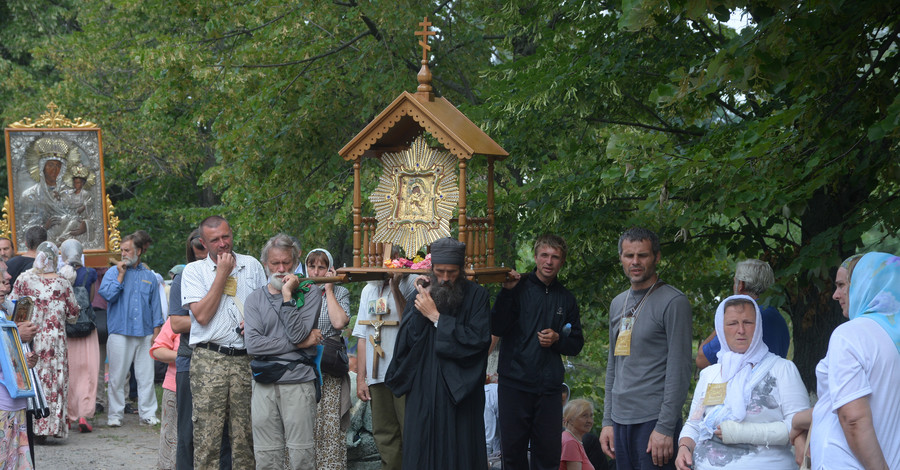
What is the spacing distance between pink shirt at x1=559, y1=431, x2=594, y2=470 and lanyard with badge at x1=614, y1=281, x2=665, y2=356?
217cm

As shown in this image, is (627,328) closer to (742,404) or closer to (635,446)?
(635,446)

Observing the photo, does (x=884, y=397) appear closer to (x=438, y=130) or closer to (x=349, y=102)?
(x=438, y=130)

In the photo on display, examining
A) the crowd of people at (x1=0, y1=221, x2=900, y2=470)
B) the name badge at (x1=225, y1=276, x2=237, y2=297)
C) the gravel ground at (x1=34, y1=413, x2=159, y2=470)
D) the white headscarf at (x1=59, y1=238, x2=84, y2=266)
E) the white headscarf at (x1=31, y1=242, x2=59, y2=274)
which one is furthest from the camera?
the white headscarf at (x1=59, y1=238, x2=84, y2=266)

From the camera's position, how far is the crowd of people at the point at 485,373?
4059mm

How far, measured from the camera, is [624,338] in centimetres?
590

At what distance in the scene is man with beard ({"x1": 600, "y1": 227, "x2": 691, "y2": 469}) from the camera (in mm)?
5551

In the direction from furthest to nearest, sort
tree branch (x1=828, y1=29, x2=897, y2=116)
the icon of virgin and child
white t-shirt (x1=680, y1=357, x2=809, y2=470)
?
the icon of virgin and child
tree branch (x1=828, y1=29, x2=897, y2=116)
white t-shirt (x1=680, y1=357, x2=809, y2=470)

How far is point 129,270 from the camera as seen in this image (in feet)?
37.7

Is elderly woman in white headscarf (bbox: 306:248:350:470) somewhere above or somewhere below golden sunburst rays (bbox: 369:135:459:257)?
below

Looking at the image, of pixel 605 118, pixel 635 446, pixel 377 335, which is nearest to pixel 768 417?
A: pixel 635 446

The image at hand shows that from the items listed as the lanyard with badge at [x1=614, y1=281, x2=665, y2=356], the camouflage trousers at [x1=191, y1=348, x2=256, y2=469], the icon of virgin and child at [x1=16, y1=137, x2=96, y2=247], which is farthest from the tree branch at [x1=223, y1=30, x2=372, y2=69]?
the lanyard with badge at [x1=614, y1=281, x2=665, y2=356]

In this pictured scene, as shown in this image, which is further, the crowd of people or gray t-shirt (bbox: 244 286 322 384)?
gray t-shirt (bbox: 244 286 322 384)

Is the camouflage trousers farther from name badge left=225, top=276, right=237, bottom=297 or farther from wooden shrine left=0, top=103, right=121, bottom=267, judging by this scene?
wooden shrine left=0, top=103, right=121, bottom=267

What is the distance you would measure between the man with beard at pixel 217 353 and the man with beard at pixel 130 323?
4.54 metres
